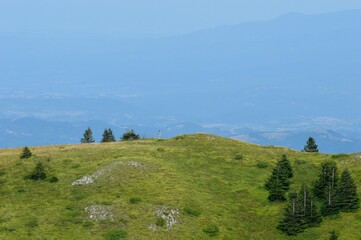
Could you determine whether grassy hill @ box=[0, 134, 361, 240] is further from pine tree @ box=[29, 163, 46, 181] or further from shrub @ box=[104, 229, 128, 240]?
pine tree @ box=[29, 163, 46, 181]

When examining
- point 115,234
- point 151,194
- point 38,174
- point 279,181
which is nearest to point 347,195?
point 279,181

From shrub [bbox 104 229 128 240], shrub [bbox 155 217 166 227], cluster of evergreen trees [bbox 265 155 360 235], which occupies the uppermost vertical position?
cluster of evergreen trees [bbox 265 155 360 235]

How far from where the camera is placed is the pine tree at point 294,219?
54.6m

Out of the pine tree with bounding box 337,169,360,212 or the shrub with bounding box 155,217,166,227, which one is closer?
the shrub with bounding box 155,217,166,227

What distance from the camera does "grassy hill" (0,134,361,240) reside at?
52688mm

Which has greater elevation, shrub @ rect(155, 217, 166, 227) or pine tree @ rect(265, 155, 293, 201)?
pine tree @ rect(265, 155, 293, 201)

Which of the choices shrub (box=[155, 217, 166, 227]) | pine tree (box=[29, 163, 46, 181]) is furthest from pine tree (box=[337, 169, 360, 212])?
pine tree (box=[29, 163, 46, 181])

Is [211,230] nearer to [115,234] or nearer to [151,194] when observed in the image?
[151,194]

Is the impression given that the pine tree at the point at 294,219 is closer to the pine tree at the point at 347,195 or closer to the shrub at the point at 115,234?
the pine tree at the point at 347,195

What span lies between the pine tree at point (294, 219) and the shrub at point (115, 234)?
16.0 meters

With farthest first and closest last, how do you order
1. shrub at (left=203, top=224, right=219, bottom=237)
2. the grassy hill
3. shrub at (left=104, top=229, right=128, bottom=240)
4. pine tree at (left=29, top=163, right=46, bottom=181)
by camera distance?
pine tree at (left=29, top=163, right=46, bottom=181)
shrub at (left=203, top=224, right=219, bottom=237)
the grassy hill
shrub at (left=104, top=229, right=128, bottom=240)

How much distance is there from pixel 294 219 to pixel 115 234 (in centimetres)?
1794

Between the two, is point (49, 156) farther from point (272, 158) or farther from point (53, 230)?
point (272, 158)

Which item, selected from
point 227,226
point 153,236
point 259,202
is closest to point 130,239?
point 153,236
